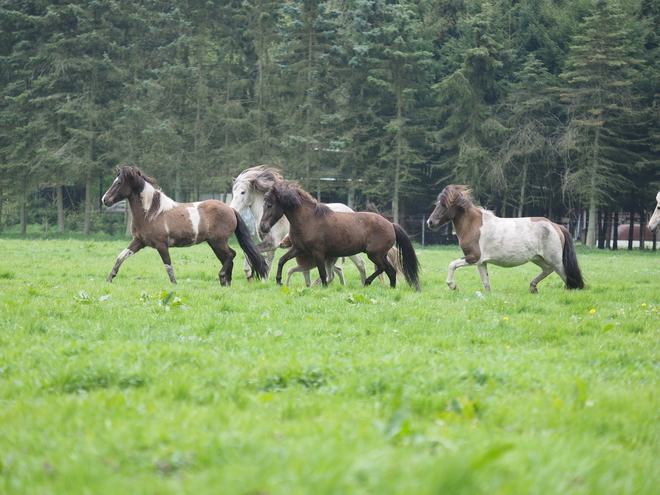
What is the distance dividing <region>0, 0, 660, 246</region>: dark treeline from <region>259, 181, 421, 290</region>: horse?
80.4 feet

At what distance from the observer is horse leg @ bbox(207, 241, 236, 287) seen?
40.0 feet

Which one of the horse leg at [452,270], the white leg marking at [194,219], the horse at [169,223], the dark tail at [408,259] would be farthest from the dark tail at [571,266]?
the white leg marking at [194,219]

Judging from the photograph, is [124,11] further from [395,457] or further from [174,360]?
[395,457]

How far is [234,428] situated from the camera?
360cm

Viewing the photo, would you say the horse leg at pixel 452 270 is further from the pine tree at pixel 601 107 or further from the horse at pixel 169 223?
the pine tree at pixel 601 107

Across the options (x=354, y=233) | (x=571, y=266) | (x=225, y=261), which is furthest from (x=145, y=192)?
(x=571, y=266)

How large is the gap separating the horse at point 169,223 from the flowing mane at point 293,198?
1545mm

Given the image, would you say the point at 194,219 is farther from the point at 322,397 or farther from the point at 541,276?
the point at 322,397

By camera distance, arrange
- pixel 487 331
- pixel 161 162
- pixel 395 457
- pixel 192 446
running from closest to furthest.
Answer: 1. pixel 395 457
2. pixel 192 446
3. pixel 487 331
4. pixel 161 162

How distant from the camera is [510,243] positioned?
11.9 metres

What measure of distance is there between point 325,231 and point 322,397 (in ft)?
23.3

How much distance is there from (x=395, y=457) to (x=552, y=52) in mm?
39666

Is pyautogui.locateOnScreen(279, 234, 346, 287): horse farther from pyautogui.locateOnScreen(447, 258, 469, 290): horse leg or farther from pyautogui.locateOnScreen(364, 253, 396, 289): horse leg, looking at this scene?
pyautogui.locateOnScreen(447, 258, 469, 290): horse leg

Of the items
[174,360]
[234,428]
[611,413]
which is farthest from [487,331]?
[234,428]
